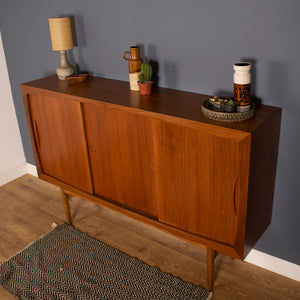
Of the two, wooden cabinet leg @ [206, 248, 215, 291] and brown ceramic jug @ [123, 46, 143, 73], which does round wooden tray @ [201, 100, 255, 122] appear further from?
wooden cabinet leg @ [206, 248, 215, 291]

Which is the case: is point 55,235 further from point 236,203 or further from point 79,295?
point 236,203

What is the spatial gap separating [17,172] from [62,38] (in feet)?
5.12

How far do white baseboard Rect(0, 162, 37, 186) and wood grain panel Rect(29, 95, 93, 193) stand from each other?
2.90 feet

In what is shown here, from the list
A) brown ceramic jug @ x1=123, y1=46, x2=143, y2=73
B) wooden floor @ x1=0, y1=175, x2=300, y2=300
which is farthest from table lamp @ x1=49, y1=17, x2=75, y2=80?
wooden floor @ x1=0, y1=175, x2=300, y2=300

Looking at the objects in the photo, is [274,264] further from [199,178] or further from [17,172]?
[17,172]

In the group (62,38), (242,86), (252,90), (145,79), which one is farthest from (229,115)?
(62,38)

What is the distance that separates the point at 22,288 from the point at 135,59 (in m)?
1.50

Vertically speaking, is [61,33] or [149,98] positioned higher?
[61,33]

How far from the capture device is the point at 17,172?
131 inches

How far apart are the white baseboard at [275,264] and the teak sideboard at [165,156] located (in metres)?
0.28

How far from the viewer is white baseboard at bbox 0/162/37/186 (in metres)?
3.25

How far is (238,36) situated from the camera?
1.71 m

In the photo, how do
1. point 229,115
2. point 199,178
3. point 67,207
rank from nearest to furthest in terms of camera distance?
point 229,115 → point 199,178 → point 67,207

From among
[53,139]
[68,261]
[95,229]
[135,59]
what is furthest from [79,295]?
[135,59]
